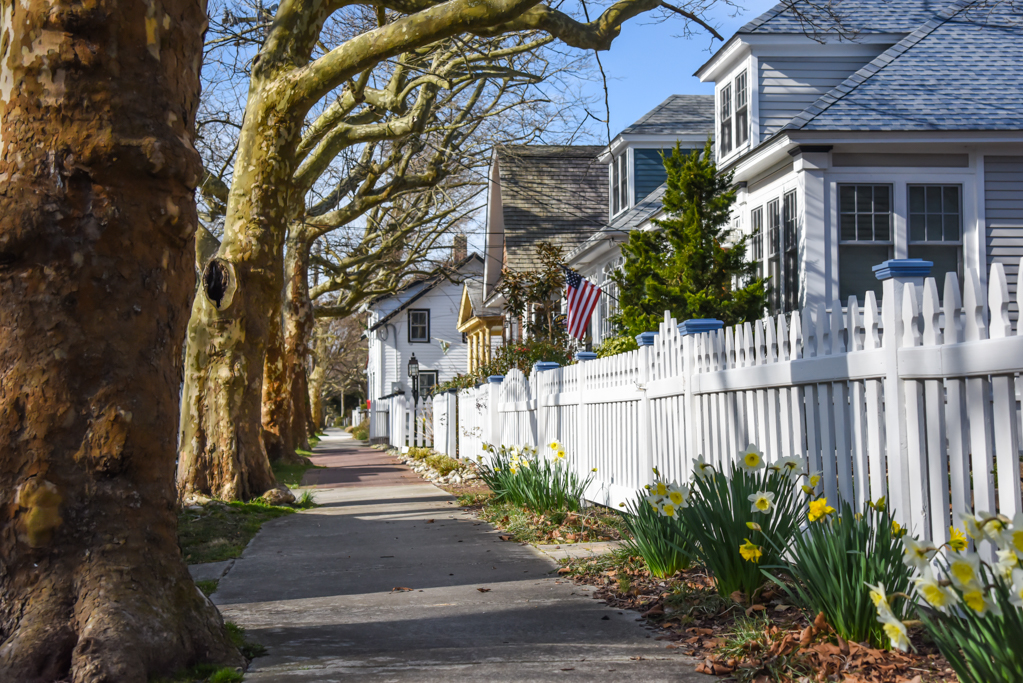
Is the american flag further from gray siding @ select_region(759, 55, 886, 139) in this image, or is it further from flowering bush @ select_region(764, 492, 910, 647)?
flowering bush @ select_region(764, 492, 910, 647)

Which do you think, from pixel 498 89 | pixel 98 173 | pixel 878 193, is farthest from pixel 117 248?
pixel 498 89

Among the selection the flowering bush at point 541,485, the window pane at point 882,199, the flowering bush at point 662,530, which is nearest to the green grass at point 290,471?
the flowering bush at point 541,485

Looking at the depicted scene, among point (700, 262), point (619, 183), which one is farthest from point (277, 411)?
point (700, 262)

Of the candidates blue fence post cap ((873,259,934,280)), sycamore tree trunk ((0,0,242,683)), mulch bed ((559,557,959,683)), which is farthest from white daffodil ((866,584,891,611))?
sycamore tree trunk ((0,0,242,683))

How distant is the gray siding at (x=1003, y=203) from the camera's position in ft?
42.5

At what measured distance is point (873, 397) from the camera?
448 centimetres

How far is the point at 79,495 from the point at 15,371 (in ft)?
1.92

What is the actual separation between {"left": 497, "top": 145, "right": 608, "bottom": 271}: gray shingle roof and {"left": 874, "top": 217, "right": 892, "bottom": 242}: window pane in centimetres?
1213

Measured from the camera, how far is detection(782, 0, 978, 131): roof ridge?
41.7ft

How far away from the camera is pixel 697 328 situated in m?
7.07

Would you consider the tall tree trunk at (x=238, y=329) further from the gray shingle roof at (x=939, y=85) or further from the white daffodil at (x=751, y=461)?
the white daffodil at (x=751, y=461)

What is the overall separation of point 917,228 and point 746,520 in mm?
9686

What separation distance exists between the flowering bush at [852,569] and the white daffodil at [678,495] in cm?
130

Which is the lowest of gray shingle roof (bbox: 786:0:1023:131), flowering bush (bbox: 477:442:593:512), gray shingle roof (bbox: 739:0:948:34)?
flowering bush (bbox: 477:442:593:512)
